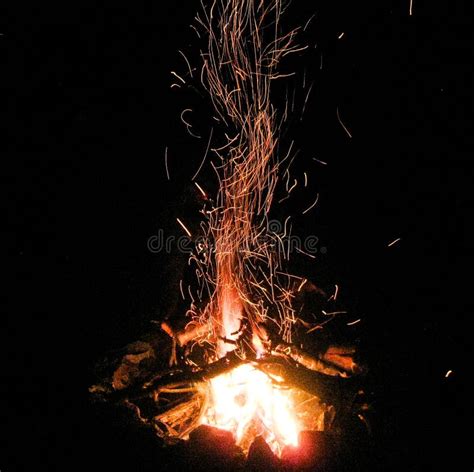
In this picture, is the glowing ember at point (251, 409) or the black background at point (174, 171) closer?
the glowing ember at point (251, 409)

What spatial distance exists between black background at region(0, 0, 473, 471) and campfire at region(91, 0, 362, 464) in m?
0.22

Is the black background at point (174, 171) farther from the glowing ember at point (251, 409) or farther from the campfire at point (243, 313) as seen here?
the glowing ember at point (251, 409)

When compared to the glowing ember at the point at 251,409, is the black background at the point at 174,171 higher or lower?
higher

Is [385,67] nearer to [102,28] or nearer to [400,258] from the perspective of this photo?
[400,258]

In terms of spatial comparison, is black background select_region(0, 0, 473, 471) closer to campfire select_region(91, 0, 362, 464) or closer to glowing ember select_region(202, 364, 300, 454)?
campfire select_region(91, 0, 362, 464)

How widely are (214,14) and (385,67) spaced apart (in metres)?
1.59

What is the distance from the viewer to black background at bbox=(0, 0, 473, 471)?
354cm

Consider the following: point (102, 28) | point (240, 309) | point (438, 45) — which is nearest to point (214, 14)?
point (102, 28)

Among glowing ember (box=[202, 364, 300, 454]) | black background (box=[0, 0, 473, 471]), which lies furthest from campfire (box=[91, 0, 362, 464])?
black background (box=[0, 0, 473, 471])

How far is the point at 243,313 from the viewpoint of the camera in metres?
3.61

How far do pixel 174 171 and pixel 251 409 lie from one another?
2141 millimetres

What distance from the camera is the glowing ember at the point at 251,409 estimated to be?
2.74 metres

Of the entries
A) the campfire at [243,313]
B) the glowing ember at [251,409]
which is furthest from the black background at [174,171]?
the glowing ember at [251,409]

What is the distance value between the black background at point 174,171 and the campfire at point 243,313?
0.71ft
